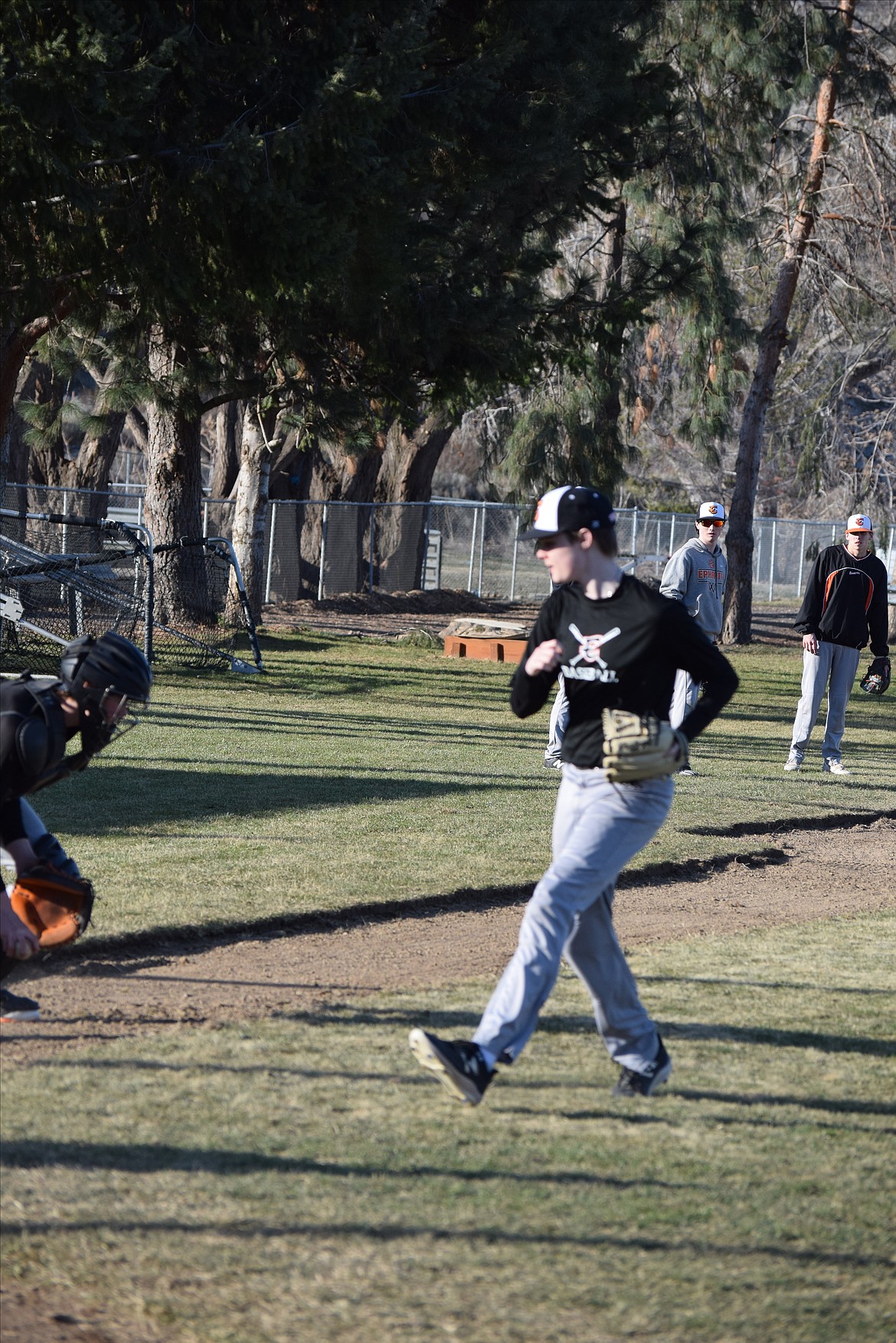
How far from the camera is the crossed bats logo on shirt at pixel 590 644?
480cm

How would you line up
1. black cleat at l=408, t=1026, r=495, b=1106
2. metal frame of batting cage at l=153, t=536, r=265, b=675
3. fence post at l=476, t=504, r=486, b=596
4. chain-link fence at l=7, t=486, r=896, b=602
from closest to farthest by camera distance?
black cleat at l=408, t=1026, r=495, b=1106
metal frame of batting cage at l=153, t=536, r=265, b=675
chain-link fence at l=7, t=486, r=896, b=602
fence post at l=476, t=504, r=486, b=596

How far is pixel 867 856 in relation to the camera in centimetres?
984

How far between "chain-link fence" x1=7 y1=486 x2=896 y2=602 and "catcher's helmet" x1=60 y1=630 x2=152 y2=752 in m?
21.6

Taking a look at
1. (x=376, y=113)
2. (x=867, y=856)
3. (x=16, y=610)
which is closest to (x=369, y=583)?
(x=16, y=610)

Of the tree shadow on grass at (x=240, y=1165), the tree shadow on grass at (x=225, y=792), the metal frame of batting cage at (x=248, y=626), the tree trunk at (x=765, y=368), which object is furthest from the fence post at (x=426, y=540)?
the tree shadow on grass at (x=240, y=1165)

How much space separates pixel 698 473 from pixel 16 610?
39.0m

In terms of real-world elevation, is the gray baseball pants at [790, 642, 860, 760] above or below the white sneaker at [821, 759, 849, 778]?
above

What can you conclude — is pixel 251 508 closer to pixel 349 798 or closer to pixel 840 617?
pixel 840 617

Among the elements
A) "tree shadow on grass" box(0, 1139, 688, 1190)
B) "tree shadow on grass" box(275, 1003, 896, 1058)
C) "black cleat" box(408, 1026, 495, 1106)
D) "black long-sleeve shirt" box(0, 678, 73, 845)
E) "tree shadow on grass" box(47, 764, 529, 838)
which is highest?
"black long-sleeve shirt" box(0, 678, 73, 845)

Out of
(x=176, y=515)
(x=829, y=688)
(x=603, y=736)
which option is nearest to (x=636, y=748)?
(x=603, y=736)

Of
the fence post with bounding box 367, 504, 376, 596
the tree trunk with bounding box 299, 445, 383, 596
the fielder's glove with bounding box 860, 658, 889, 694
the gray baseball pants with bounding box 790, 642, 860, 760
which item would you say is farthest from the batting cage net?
the fence post with bounding box 367, 504, 376, 596

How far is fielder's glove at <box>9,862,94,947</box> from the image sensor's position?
16.5ft

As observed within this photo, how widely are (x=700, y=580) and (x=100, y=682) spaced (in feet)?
24.5

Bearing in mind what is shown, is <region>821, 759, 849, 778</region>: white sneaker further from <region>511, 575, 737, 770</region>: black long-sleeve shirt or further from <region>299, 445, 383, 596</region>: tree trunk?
<region>299, 445, 383, 596</region>: tree trunk
